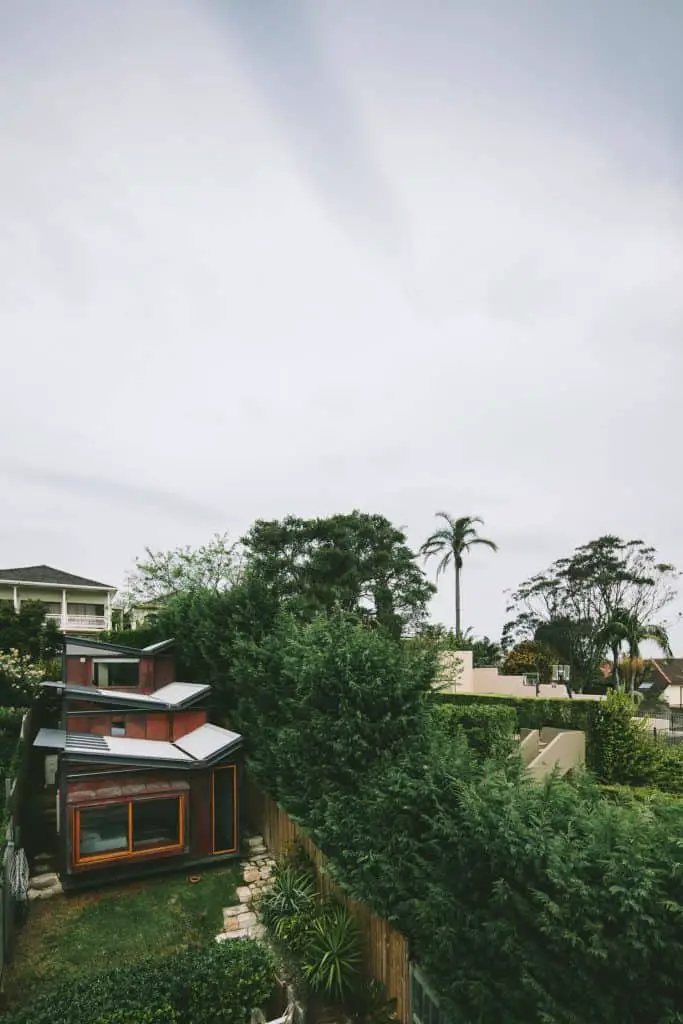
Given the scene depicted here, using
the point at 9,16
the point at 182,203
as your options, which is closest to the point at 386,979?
the point at 182,203

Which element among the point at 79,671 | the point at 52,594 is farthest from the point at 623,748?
the point at 52,594

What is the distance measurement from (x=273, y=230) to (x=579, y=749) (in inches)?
701

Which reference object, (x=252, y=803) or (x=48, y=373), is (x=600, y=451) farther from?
(x=48, y=373)

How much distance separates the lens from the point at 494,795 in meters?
6.61

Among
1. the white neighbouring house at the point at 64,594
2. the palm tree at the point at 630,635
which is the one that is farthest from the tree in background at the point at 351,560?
the white neighbouring house at the point at 64,594

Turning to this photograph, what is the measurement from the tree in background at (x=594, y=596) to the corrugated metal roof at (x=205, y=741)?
27.8m

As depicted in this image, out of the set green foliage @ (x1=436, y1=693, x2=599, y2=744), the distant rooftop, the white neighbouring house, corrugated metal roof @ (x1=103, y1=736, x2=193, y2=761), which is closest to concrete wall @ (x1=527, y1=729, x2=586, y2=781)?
green foliage @ (x1=436, y1=693, x2=599, y2=744)

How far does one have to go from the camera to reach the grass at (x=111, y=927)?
9297mm

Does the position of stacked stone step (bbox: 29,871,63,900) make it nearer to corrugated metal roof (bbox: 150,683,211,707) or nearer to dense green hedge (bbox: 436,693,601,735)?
corrugated metal roof (bbox: 150,683,211,707)

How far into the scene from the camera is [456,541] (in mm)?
37219

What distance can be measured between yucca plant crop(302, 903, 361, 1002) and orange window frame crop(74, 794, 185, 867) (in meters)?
4.21

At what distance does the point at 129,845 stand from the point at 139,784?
1.19 m

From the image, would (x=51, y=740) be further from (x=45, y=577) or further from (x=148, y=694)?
(x=45, y=577)

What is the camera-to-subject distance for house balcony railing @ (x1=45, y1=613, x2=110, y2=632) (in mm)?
43656
